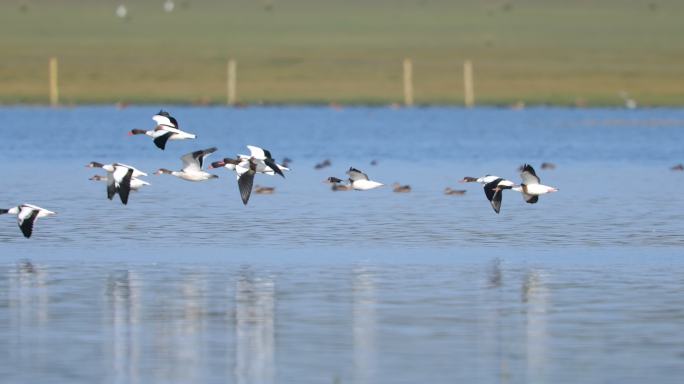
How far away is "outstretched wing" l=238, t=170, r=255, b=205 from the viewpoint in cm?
2166

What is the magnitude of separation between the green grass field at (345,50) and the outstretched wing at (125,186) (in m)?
46.0

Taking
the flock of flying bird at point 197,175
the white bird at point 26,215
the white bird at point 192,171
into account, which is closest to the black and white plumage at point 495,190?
the flock of flying bird at point 197,175

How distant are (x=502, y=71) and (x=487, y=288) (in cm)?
5818

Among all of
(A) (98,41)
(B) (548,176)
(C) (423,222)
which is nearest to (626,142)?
(B) (548,176)

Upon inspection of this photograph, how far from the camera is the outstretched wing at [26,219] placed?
20969mm

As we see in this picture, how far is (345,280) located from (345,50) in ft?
211

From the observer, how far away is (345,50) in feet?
271

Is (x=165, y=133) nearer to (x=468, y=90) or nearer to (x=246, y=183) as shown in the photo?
(x=246, y=183)

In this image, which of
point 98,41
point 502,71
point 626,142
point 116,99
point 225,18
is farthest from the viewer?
point 225,18

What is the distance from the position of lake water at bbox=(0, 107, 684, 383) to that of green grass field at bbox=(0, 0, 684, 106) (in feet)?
114

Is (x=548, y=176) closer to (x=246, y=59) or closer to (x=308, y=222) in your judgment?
(x=308, y=222)

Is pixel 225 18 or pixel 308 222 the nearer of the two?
pixel 308 222

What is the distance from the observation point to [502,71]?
75.8 metres

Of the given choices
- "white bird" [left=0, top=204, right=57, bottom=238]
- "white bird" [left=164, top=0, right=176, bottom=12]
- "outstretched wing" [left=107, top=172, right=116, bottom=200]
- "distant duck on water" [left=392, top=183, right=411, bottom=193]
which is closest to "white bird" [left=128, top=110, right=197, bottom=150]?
"outstretched wing" [left=107, top=172, right=116, bottom=200]
